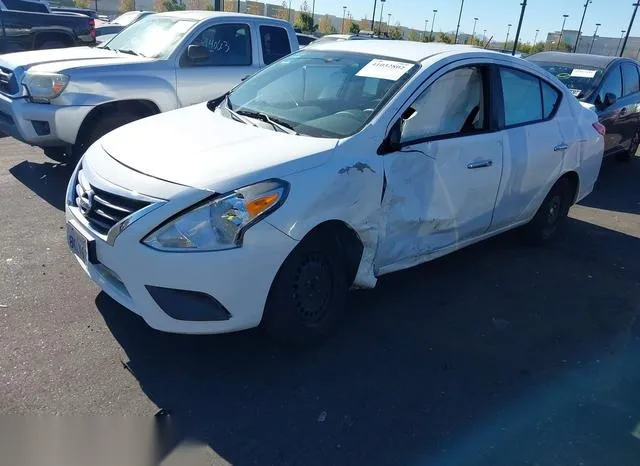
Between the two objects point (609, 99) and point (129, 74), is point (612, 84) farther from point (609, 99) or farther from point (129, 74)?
point (129, 74)

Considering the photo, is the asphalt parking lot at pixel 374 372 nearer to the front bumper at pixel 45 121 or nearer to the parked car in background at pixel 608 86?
the front bumper at pixel 45 121

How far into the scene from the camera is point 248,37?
7148 millimetres

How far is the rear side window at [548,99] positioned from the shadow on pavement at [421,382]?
5.42 ft

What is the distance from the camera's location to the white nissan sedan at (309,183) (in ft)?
8.77

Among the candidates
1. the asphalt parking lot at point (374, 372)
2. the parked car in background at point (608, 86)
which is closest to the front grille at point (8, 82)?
the asphalt parking lot at point (374, 372)

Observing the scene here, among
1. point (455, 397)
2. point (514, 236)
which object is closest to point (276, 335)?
point (455, 397)

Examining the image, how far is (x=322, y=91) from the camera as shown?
3855 mm

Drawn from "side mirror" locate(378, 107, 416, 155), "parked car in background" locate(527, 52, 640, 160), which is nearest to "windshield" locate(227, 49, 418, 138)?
"side mirror" locate(378, 107, 416, 155)

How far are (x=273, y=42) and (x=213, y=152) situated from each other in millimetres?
4946

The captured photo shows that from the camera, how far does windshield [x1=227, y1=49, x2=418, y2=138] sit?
3.44 meters

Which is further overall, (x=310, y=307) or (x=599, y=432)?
(x=310, y=307)

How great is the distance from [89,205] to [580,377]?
3023mm

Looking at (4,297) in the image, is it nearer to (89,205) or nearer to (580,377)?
(89,205)

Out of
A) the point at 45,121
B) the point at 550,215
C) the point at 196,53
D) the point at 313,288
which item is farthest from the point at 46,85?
the point at 550,215
